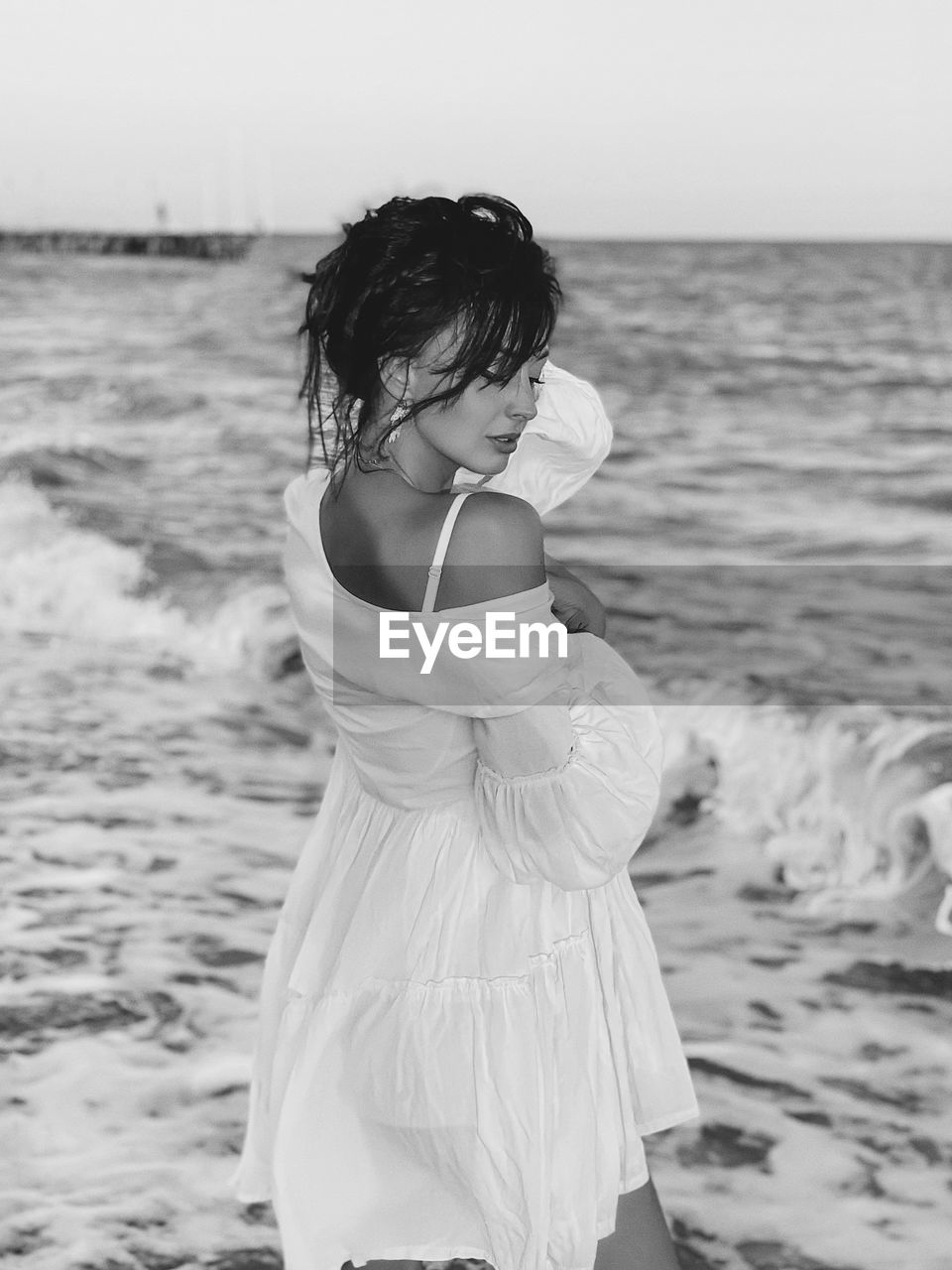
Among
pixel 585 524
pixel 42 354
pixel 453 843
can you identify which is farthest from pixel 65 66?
pixel 453 843

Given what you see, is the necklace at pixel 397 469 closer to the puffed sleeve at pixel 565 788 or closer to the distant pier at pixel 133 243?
the puffed sleeve at pixel 565 788

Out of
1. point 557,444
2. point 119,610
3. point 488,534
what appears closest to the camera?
point 488,534

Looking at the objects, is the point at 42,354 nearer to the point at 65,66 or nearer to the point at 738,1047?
the point at 65,66

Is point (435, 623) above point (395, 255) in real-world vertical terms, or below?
below

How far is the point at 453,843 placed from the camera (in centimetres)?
133

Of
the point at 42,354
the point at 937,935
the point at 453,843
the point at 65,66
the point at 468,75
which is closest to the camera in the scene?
the point at 453,843

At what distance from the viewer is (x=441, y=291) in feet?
3.67

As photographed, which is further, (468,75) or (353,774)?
(468,75)

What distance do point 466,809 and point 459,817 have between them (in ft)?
0.04

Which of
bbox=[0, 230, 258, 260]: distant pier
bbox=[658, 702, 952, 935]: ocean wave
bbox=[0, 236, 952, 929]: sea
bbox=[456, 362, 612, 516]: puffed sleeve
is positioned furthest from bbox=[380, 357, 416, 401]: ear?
bbox=[0, 230, 258, 260]: distant pier

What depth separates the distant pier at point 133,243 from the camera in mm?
16500

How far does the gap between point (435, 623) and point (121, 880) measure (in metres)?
2.38

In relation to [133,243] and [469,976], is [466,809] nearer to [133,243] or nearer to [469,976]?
[469,976]

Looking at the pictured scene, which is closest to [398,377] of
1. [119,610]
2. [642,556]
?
[119,610]
